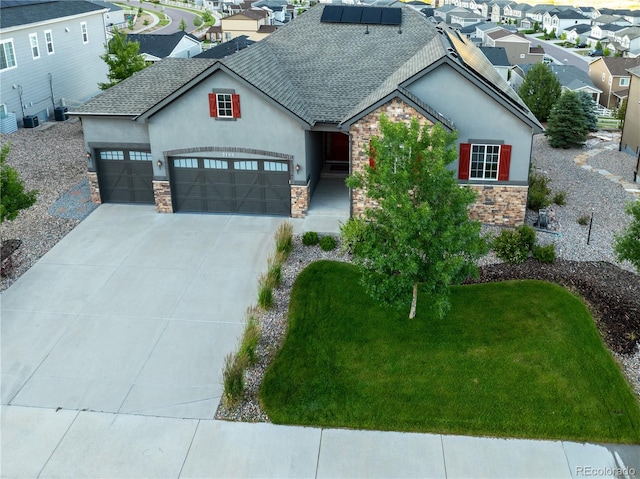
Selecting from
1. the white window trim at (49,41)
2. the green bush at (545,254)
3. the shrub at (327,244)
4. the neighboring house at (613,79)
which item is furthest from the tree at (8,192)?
the neighboring house at (613,79)

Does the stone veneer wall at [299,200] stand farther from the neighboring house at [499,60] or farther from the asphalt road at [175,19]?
the asphalt road at [175,19]

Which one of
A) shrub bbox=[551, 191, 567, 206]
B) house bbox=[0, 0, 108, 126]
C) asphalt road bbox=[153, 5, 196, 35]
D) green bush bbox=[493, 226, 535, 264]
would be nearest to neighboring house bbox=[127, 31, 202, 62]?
house bbox=[0, 0, 108, 126]

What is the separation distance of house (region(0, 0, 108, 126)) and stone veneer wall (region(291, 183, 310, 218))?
19.1 metres

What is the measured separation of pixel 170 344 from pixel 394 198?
6843 millimetres

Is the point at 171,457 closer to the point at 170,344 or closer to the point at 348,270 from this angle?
the point at 170,344

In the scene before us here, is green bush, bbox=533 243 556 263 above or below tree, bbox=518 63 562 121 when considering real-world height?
below

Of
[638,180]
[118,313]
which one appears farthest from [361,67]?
[118,313]

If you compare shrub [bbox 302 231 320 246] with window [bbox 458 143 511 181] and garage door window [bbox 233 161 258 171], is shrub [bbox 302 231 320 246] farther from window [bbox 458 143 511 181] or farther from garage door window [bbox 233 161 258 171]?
window [bbox 458 143 511 181]

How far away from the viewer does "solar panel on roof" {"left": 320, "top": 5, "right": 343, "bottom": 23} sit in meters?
31.8

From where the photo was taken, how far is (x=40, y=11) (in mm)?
36688

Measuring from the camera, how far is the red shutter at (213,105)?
22.2 m

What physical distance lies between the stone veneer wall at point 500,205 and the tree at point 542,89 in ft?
70.0

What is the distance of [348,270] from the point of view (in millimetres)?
19531

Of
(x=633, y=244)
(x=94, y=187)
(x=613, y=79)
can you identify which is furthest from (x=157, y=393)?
(x=613, y=79)
